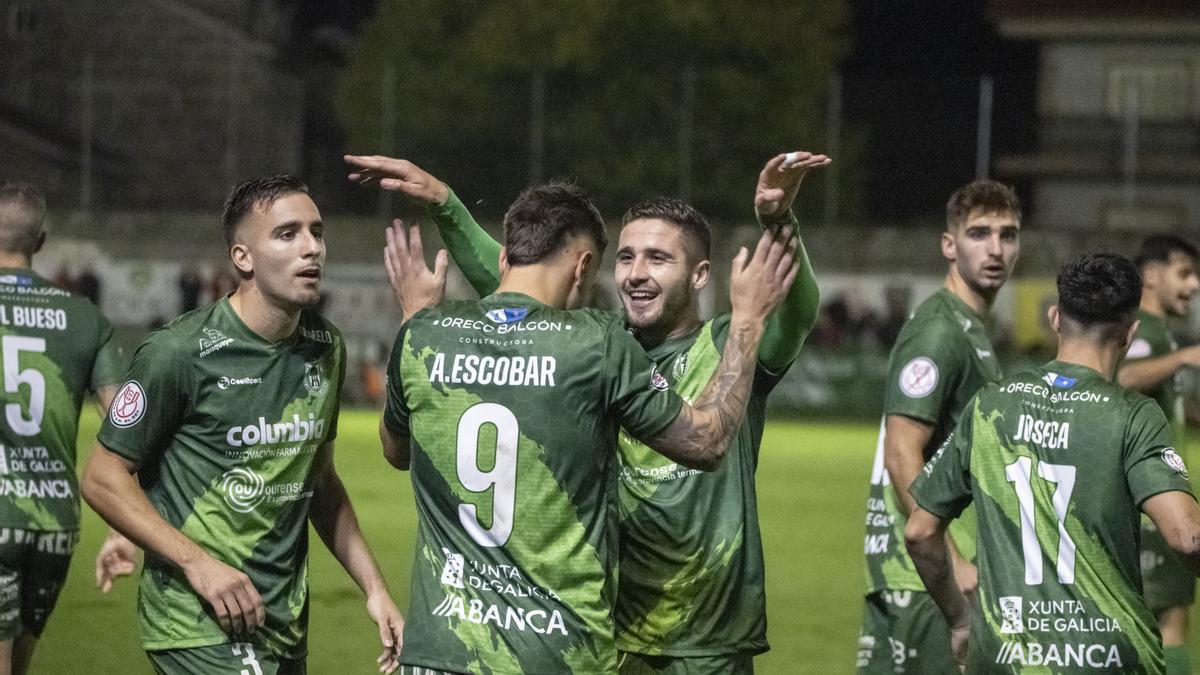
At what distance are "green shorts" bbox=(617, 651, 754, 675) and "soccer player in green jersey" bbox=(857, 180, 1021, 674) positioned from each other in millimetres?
1112

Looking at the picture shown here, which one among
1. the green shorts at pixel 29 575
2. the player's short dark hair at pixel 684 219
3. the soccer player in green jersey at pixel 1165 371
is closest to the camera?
the player's short dark hair at pixel 684 219

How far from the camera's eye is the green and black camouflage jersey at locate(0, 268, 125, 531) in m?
5.93

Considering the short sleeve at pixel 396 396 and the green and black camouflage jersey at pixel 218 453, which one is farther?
the green and black camouflage jersey at pixel 218 453

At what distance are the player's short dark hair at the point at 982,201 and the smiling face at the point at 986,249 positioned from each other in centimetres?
1

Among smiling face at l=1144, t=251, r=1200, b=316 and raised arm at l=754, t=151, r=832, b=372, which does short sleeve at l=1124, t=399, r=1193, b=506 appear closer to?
raised arm at l=754, t=151, r=832, b=372

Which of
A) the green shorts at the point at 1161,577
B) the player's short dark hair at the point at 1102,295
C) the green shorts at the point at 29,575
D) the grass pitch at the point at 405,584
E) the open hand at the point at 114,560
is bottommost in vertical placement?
the grass pitch at the point at 405,584

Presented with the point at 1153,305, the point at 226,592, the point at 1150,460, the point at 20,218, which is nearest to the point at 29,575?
the point at 20,218

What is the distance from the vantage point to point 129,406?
4402 mm

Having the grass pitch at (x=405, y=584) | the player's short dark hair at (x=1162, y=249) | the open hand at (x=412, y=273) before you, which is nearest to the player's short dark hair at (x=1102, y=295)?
the open hand at (x=412, y=273)

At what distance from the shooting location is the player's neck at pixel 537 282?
163 inches

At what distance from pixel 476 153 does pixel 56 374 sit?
21089 mm

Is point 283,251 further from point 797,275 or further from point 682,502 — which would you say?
point 797,275

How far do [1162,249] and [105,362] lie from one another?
454 cm

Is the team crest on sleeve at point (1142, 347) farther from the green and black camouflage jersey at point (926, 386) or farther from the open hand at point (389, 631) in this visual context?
the open hand at point (389, 631)
